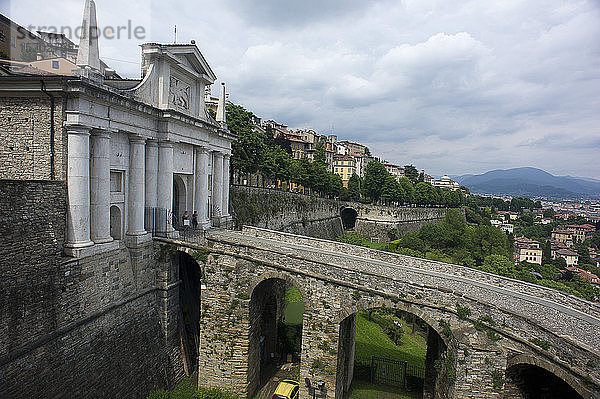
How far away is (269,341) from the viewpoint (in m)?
20.0

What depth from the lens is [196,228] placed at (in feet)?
70.1

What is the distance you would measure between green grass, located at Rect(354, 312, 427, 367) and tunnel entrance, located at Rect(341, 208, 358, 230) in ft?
135

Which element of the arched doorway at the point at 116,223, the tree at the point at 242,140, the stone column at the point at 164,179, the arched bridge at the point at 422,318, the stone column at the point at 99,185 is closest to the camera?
the arched bridge at the point at 422,318

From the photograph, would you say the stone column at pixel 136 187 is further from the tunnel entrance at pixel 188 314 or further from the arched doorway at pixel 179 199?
the arched doorway at pixel 179 199

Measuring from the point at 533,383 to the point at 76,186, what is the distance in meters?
→ 18.7

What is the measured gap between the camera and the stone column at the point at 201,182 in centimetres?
2205

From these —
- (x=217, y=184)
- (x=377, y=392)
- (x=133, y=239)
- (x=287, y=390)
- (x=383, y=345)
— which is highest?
(x=217, y=184)

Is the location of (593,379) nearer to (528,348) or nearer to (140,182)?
(528,348)

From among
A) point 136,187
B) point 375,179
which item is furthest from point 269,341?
point 375,179

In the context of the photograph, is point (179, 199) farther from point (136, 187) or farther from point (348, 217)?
point (348, 217)

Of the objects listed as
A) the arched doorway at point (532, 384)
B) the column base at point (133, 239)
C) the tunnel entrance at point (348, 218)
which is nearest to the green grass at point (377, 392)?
the arched doorway at point (532, 384)

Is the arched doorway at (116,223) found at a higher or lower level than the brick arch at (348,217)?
higher

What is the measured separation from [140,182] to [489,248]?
154 feet

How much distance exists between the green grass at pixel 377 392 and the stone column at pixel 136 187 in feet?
41.6
